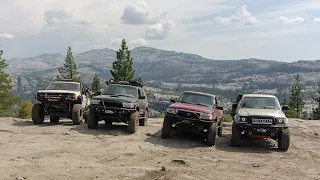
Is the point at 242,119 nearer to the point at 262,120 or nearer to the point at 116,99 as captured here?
the point at 262,120

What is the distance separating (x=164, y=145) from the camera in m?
11.5

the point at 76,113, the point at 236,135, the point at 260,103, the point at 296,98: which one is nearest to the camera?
the point at 236,135

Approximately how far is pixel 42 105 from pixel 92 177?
9.50m

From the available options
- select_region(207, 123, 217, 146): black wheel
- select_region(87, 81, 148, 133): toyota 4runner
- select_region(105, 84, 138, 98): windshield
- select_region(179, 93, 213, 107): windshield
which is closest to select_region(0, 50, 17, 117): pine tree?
select_region(105, 84, 138, 98): windshield

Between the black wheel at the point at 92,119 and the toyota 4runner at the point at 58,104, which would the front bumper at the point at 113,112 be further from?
the toyota 4runner at the point at 58,104

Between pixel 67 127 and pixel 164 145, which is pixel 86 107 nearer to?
pixel 67 127

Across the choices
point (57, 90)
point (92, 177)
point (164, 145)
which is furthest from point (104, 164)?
point (57, 90)

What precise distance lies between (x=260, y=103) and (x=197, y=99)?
2.62 meters

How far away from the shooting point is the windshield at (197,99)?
13.3 metres

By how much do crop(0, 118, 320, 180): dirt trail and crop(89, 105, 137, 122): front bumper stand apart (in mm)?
656

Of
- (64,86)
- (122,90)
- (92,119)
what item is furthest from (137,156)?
(64,86)

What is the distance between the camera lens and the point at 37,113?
15148 mm

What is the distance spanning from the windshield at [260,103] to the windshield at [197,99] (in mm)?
1378

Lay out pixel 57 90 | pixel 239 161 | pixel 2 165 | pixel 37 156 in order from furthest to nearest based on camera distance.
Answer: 1. pixel 57 90
2. pixel 239 161
3. pixel 37 156
4. pixel 2 165
